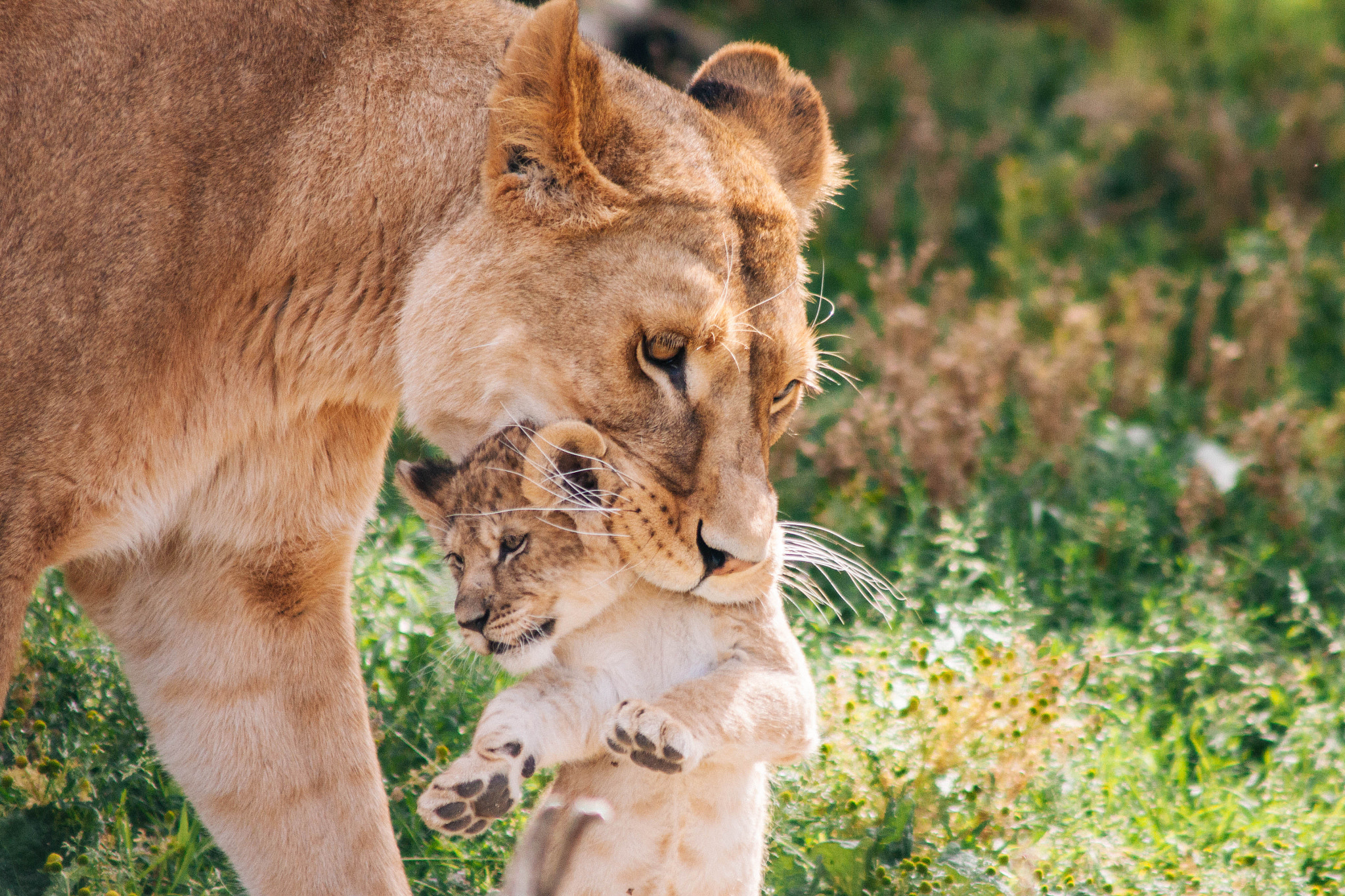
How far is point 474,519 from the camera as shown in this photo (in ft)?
8.46

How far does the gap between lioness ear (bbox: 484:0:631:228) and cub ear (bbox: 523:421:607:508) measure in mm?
418

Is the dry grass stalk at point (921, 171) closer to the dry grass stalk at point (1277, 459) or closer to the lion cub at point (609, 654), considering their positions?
the dry grass stalk at point (1277, 459)

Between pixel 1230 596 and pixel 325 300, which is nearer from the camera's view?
pixel 325 300

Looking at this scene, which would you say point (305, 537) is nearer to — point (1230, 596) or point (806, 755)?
point (806, 755)

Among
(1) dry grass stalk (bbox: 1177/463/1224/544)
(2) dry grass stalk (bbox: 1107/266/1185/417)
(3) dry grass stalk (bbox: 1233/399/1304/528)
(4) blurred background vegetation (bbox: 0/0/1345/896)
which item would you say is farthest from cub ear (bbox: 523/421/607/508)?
(2) dry grass stalk (bbox: 1107/266/1185/417)

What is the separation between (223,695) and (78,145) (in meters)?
1.13

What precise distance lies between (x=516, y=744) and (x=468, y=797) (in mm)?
147

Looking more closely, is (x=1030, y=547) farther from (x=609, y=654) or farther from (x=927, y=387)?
(x=609, y=654)

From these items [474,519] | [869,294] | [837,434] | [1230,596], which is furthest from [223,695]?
[869,294]

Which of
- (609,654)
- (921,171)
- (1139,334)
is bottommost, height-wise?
(609,654)

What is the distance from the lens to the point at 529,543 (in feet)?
8.37

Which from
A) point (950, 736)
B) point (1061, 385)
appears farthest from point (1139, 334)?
point (950, 736)

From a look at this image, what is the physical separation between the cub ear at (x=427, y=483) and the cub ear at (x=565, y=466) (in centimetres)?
Answer: 21

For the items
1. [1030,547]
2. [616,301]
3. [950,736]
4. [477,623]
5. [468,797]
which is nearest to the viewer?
[468,797]
